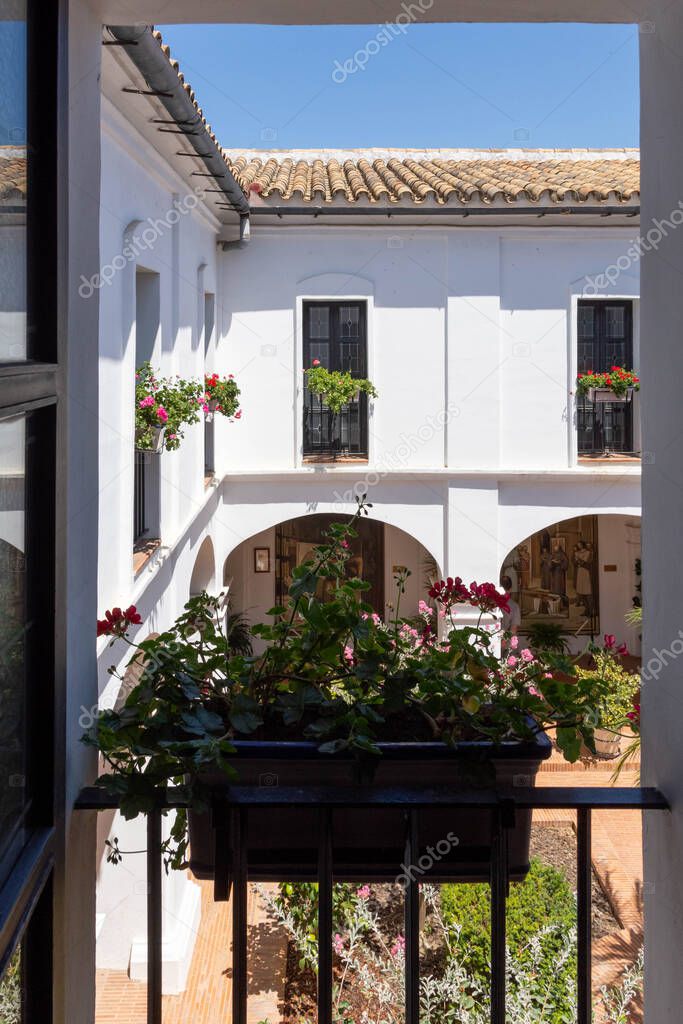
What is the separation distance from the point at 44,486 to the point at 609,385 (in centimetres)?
1129

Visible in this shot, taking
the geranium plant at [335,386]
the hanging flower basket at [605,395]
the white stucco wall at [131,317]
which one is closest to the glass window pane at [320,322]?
the geranium plant at [335,386]

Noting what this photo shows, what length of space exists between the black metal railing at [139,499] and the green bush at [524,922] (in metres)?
3.63

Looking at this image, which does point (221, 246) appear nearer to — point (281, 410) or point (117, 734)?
point (281, 410)

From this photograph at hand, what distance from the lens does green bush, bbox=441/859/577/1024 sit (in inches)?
239

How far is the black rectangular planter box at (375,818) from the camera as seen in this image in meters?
1.79

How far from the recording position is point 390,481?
12617 mm

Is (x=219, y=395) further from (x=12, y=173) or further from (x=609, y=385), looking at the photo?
(x=12, y=173)

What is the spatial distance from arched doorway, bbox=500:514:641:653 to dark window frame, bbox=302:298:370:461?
600cm

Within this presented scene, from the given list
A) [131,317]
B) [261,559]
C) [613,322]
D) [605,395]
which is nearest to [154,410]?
[131,317]

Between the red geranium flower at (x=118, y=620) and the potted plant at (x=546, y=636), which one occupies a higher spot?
the red geranium flower at (x=118, y=620)

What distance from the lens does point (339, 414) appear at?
1262cm

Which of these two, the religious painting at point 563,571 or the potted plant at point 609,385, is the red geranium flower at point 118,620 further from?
the religious painting at point 563,571

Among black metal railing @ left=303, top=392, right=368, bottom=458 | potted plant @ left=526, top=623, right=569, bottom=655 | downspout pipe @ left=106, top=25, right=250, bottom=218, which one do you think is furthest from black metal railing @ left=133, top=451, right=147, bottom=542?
potted plant @ left=526, top=623, right=569, bottom=655

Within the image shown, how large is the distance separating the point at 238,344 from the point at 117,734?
11.2 metres
